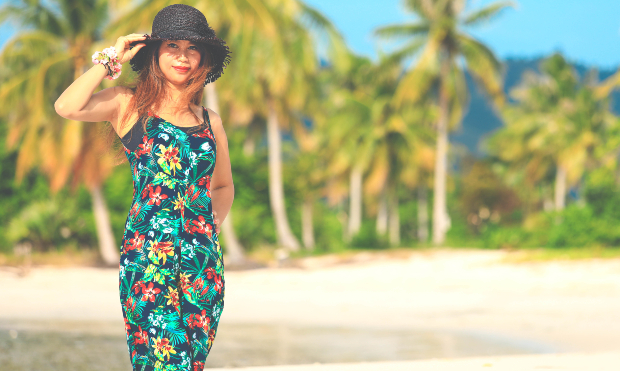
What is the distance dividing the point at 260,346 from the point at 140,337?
4.40 metres

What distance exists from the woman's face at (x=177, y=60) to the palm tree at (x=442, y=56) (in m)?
23.6

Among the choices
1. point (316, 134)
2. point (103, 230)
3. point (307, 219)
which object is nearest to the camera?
point (103, 230)

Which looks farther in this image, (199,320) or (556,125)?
(556,125)

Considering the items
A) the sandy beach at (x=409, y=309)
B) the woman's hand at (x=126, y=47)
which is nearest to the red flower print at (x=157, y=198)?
the woman's hand at (x=126, y=47)

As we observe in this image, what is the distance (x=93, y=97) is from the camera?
241cm

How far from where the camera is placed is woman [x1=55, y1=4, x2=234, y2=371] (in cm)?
230

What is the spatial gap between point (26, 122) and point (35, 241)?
294 centimetres

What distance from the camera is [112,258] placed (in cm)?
1703

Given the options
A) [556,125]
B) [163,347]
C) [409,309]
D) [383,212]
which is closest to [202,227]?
[163,347]

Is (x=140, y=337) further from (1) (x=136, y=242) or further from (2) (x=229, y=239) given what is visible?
(2) (x=229, y=239)

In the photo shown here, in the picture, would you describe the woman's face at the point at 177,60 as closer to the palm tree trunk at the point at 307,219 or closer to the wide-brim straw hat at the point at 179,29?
the wide-brim straw hat at the point at 179,29

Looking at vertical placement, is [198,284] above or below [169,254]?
below

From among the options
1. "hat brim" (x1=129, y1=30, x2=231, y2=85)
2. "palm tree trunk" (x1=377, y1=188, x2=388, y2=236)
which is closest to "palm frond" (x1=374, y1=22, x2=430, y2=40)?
"palm tree trunk" (x1=377, y1=188, x2=388, y2=236)

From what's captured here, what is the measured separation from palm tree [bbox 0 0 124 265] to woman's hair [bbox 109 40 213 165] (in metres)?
13.4
